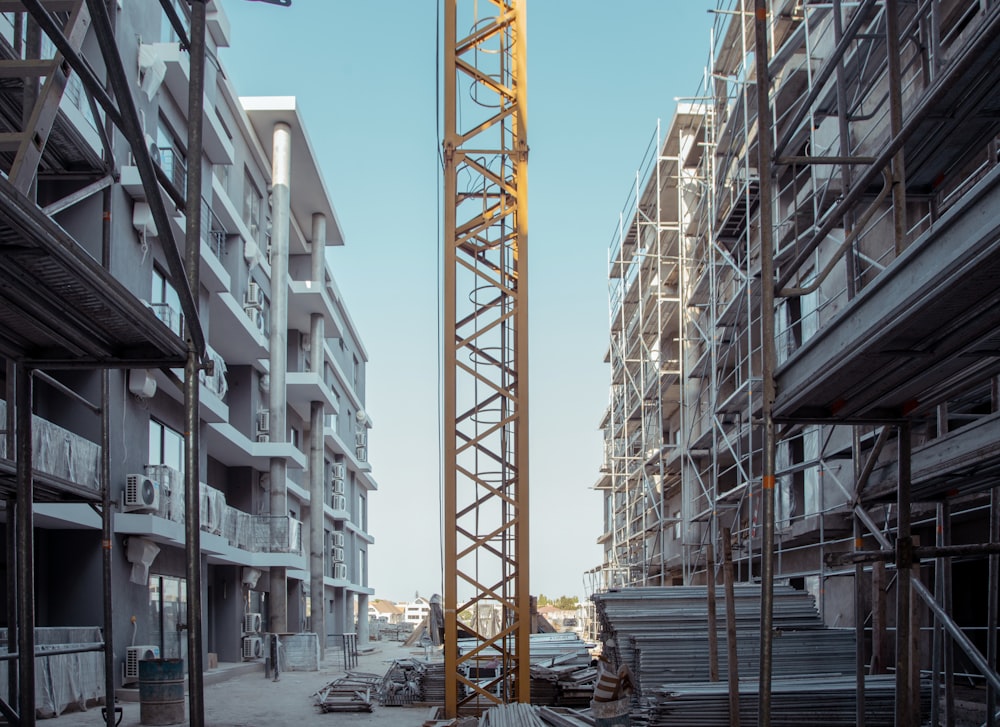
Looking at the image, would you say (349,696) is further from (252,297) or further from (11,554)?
(252,297)

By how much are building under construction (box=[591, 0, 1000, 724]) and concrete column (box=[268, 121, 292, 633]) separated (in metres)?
10.4

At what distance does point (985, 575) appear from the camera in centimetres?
1504

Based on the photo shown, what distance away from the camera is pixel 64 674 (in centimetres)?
1634

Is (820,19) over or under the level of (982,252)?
over

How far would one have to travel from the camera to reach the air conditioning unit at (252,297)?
29.7 metres

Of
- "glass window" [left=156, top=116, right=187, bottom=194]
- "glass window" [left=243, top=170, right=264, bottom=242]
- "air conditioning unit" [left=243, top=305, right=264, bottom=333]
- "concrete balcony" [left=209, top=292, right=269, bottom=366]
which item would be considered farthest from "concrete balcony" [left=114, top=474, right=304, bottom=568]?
"glass window" [left=243, top=170, right=264, bottom=242]

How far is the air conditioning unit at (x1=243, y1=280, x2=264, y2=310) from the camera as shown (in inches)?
1168

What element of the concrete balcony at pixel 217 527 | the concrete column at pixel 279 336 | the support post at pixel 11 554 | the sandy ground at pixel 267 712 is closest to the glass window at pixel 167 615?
the concrete balcony at pixel 217 527

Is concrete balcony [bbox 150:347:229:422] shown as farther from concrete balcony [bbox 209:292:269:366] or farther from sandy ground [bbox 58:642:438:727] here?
sandy ground [bbox 58:642:438:727]

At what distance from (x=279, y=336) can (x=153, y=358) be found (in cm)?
2554

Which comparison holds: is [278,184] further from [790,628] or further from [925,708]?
[925,708]

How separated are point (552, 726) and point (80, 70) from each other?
32.1ft

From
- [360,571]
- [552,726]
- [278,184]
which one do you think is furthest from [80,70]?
[360,571]

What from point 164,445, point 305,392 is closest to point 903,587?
point 164,445
